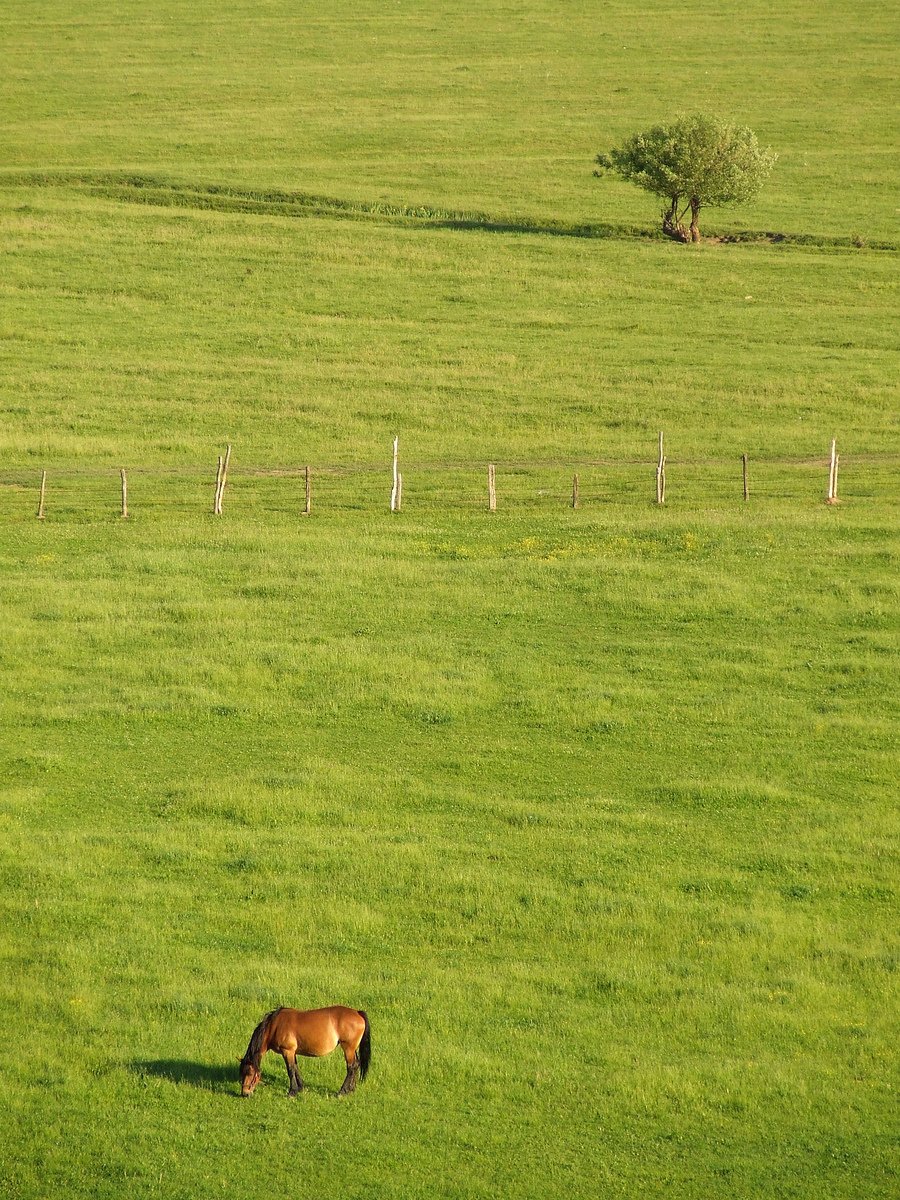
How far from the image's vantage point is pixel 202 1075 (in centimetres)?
1517

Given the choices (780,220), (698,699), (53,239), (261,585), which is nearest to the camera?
(698,699)

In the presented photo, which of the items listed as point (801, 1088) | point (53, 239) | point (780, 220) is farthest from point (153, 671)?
point (780, 220)

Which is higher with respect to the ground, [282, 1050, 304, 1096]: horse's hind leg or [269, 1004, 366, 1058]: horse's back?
[269, 1004, 366, 1058]: horse's back

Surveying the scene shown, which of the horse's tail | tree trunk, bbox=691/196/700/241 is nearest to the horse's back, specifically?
the horse's tail

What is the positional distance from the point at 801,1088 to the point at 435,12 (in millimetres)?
132632

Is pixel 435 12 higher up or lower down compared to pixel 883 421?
higher up

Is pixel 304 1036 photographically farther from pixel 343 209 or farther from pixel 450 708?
pixel 343 209

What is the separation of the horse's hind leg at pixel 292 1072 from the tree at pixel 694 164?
70.5 meters

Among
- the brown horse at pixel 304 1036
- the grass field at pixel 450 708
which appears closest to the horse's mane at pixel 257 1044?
the brown horse at pixel 304 1036

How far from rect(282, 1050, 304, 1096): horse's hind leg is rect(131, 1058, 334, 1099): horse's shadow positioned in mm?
209

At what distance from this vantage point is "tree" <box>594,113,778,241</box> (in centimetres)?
7862

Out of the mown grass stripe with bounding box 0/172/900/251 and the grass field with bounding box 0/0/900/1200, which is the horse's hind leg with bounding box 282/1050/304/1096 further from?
the mown grass stripe with bounding box 0/172/900/251

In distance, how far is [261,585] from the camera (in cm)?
3434

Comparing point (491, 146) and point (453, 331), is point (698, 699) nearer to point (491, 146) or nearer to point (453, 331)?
point (453, 331)
